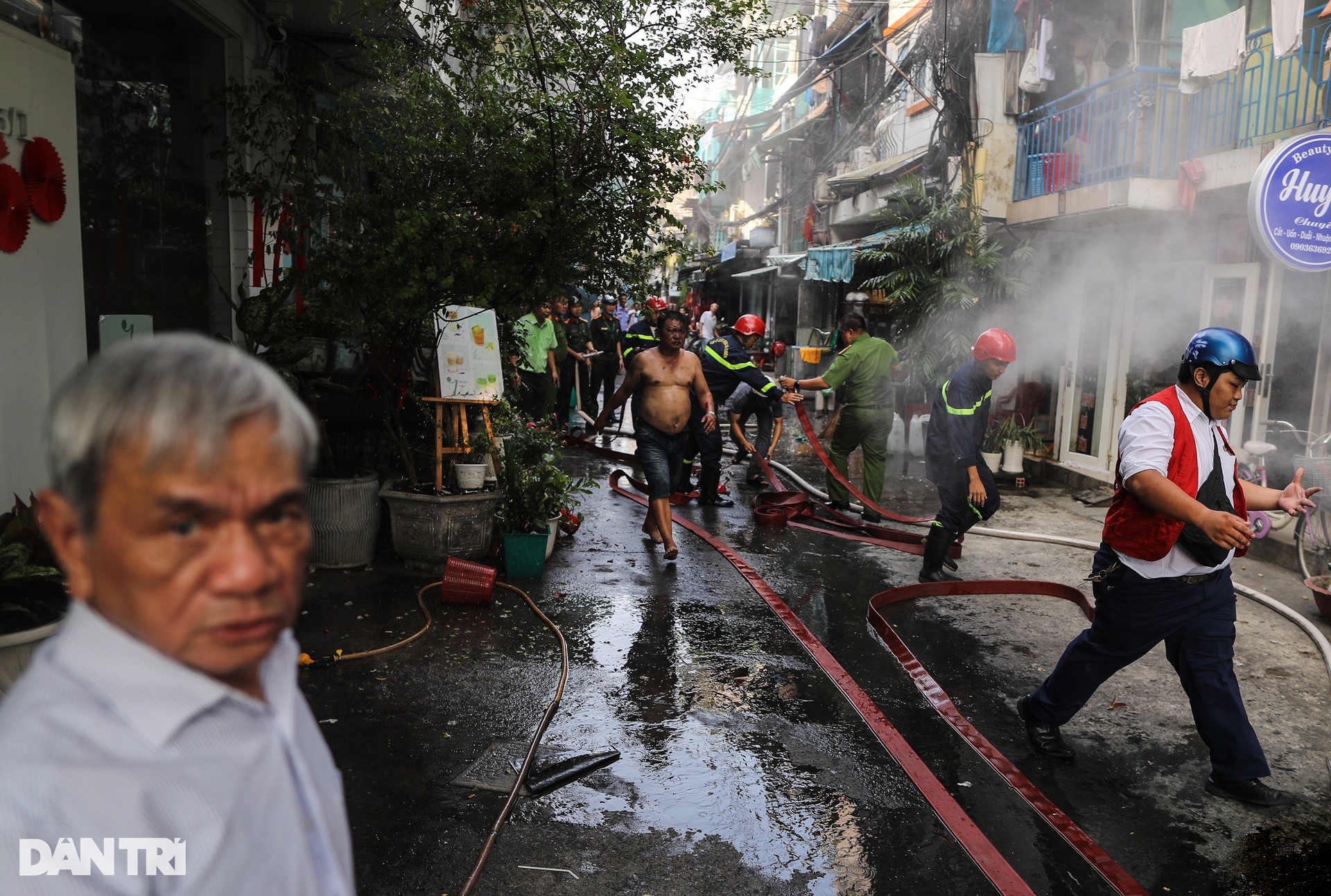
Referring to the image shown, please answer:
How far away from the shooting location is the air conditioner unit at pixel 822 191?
24.3 metres

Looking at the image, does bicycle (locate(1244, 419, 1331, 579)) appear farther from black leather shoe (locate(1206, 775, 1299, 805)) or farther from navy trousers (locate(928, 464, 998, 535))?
black leather shoe (locate(1206, 775, 1299, 805))

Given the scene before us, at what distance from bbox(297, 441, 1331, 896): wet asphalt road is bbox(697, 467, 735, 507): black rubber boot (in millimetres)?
3342

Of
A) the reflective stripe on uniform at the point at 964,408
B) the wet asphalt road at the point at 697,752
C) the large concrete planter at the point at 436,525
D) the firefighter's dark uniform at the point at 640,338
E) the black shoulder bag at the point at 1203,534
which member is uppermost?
the firefighter's dark uniform at the point at 640,338

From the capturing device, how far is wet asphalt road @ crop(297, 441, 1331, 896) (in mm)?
3736

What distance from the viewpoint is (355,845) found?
3736 millimetres

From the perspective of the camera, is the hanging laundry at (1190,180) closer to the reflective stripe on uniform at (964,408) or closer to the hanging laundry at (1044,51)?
the hanging laundry at (1044,51)

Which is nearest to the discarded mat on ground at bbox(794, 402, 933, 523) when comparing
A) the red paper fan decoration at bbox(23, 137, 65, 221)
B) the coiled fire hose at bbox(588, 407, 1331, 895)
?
the coiled fire hose at bbox(588, 407, 1331, 895)

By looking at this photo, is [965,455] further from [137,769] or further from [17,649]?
[137,769]

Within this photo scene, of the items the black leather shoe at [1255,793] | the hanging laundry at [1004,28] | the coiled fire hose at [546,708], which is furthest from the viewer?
the hanging laundry at [1004,28]

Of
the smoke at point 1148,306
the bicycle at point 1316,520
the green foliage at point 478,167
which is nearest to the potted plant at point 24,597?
the green foliage at point 478,167

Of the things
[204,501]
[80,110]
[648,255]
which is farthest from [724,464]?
[204,501]

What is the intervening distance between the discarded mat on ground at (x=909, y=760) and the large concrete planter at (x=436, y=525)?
211 centimetres

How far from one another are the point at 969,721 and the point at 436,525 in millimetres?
4010

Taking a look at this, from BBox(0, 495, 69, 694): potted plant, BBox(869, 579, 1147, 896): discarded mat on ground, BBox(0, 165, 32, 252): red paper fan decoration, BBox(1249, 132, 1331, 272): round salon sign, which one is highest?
BBox(1249, 132, 1331, 272): round salon sign
